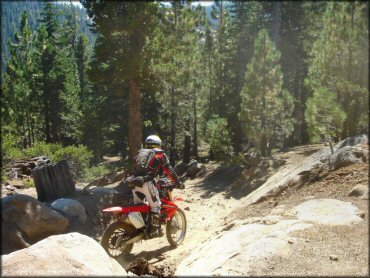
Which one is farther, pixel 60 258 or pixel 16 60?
pixel 16 60

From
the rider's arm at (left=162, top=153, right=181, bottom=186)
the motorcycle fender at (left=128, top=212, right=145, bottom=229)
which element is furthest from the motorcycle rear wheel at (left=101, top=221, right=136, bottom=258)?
the rider's arm at (left=162, top=153, right=181, bottom=186)

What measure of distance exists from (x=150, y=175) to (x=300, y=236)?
10.1 ft

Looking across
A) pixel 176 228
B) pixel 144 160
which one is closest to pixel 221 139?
pixel 176 228

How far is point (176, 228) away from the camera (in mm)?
8414

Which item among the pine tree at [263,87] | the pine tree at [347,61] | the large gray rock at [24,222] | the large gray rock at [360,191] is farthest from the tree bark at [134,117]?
the large gray rock at [360,191]

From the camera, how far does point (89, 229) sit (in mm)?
9086

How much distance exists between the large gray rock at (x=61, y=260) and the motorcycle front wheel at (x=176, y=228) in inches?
130

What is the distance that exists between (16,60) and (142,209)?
35.9 m

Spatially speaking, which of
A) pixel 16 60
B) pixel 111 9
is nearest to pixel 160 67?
pixel 111 9

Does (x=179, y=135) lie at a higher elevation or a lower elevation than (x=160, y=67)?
lower

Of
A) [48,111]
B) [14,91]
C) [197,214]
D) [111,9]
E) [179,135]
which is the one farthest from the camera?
[48,111]

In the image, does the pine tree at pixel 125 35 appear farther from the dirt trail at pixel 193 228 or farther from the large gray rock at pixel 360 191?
the large gray rock at pixel 360 191

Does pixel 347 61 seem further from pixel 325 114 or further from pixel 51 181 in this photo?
pixel 51 181

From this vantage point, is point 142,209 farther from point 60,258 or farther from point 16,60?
point 16,60
